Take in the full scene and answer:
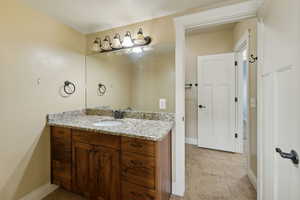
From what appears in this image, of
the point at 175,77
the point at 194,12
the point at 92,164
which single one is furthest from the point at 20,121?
the point at 194,12

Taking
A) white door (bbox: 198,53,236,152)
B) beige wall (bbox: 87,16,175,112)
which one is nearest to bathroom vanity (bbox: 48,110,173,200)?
beige wall (bbox: 87,16,175,112)

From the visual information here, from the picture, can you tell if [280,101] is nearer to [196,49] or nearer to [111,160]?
[111,160]

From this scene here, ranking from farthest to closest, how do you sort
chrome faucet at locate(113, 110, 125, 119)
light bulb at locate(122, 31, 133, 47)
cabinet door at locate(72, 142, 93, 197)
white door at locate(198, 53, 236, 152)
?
white door at locate(198, 53, 236, 152), chrome faucet at locate(113, 110, 125, 119), light bulb at locate(122, 31, 133, 47), cabinet door at locate(72, 142, 93, 197)

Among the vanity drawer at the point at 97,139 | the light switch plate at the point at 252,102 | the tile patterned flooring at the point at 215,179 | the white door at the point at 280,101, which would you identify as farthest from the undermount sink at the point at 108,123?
the light switch plate at the point at 252,102

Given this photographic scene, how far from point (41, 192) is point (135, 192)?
1301 millimetres

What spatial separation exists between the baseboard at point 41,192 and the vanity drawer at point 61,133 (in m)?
0.64

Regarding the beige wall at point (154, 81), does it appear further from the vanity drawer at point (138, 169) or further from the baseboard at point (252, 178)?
the baseboard at point (252, 178)

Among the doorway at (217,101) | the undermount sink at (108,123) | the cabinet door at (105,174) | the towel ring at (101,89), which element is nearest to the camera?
the cabinet door at (105,174)

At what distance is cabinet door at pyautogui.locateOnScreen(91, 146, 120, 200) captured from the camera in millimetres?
1437

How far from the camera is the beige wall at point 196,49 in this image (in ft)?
10.1

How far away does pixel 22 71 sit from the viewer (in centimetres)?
158

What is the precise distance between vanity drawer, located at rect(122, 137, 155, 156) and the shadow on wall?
1.19 meters

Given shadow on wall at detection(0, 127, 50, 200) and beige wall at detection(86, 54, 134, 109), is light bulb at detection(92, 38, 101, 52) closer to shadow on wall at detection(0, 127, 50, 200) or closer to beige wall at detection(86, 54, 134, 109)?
beige wall at detection(86, 54, 134, 109)

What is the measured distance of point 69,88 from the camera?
212 centimetres
